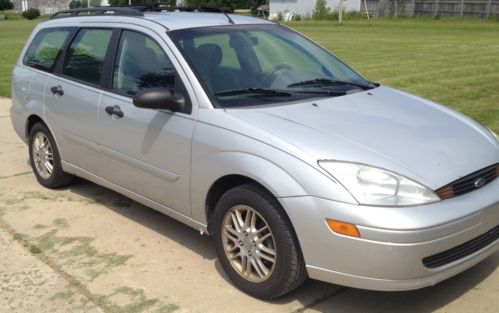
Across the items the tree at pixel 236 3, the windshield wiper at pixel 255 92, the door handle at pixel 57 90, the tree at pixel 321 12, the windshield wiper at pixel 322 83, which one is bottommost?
the door handle at pixel 57 90

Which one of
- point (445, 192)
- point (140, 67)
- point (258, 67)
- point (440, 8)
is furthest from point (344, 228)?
point (440, 8)

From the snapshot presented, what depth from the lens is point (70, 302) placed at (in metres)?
3.67

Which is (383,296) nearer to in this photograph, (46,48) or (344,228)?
(344,228)

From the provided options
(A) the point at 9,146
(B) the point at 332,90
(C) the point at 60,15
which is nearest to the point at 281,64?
(B) the point at 332,90

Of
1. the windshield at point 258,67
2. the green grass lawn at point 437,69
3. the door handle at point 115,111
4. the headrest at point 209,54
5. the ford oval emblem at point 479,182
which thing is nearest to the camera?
the ford oval emblem at point 479,182

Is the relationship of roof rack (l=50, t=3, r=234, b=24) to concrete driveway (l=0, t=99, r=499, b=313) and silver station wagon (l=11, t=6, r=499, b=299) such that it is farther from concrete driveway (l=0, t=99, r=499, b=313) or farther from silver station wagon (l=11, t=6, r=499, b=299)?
concrete driveway (l=0, t=99, r=499, b=313)

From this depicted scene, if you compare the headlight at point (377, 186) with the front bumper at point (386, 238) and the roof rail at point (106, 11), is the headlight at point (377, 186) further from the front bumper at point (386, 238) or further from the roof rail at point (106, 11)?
the roof rail at point (106, 11)

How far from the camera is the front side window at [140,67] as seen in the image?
4262 mm

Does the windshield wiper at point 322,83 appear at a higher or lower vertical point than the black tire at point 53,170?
higher

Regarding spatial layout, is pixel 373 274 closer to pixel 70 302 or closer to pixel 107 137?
pixel 70 302

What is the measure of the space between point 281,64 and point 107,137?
1450 mm

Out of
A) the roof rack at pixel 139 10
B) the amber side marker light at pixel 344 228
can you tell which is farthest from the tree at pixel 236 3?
the amber side marker light at pixel 344 228

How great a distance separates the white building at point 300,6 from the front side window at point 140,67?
59.4 meters

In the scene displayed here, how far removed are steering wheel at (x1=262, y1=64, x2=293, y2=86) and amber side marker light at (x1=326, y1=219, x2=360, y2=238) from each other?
142cm
